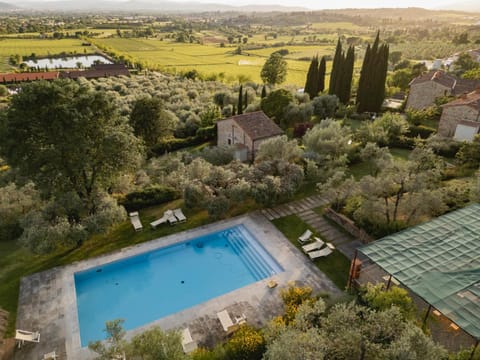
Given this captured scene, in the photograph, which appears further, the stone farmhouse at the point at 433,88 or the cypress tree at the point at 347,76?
the cypress tree at the point at 347,76

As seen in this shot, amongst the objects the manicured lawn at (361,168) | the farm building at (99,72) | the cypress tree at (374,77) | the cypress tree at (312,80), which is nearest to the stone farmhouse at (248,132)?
the manicured lawn at (361,168)

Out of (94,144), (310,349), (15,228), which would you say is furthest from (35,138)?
(310,349)

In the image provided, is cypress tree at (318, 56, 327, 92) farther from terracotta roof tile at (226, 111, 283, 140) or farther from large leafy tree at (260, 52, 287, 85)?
terracotta roof tile at (226, 111, 283, 140)

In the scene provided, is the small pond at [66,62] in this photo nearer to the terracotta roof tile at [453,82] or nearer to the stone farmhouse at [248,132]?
the stone farmhouse at [248,132]

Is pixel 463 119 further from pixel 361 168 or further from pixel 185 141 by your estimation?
pixel 185 141

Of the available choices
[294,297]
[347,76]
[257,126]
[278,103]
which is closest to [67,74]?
[278,103]

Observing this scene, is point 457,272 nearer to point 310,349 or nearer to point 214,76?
point 310,349

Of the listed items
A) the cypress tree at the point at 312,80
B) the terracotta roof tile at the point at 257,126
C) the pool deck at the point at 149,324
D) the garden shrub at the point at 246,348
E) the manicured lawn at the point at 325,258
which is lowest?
the pool deck at the point at 149,324
